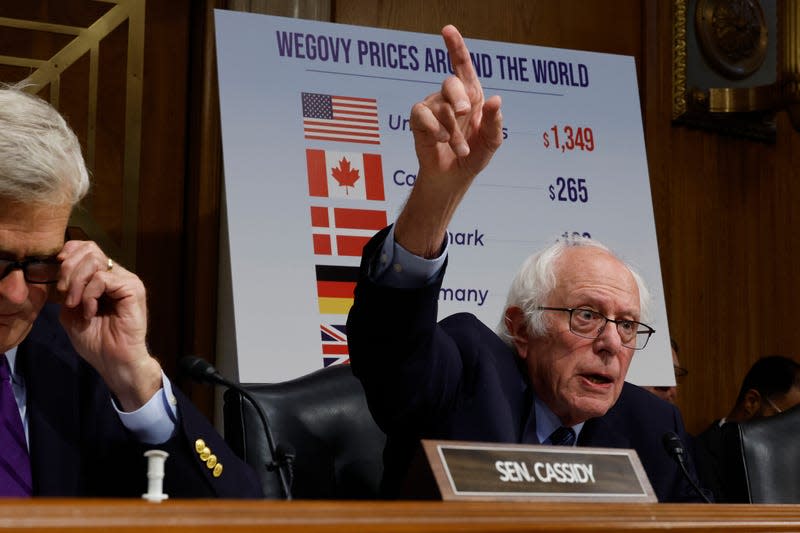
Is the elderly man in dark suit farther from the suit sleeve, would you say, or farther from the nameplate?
the nameplate

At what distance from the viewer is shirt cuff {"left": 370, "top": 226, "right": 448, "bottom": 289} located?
5.99ft

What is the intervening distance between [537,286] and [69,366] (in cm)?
101

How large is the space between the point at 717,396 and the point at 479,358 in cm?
339

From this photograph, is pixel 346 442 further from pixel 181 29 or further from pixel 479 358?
pixel 181 29

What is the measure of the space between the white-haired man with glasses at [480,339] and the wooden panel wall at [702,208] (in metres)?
2.58

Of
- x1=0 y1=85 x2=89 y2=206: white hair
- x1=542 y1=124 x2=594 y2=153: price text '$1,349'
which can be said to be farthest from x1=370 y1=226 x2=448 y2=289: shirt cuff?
x1=542 y1=124 x2=594 y2=153: price text '$1,349'

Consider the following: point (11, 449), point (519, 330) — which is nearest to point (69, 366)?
point (11, 449)

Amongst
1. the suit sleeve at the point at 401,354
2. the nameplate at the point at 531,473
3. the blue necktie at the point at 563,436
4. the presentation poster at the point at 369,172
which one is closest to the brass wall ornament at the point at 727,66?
the presentation poster at the point at 369,172

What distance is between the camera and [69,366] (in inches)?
68.9

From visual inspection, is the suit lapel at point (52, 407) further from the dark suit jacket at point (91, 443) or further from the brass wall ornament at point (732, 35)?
the brass wall ornament at point (732, 35)

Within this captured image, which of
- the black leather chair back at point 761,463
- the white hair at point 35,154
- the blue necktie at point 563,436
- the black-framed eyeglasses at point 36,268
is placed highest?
the white hair at point 35,154

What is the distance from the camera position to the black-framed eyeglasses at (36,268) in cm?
159

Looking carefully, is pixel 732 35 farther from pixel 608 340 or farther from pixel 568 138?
pixel 608 340

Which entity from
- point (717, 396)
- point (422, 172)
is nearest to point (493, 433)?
point (422, 172)
